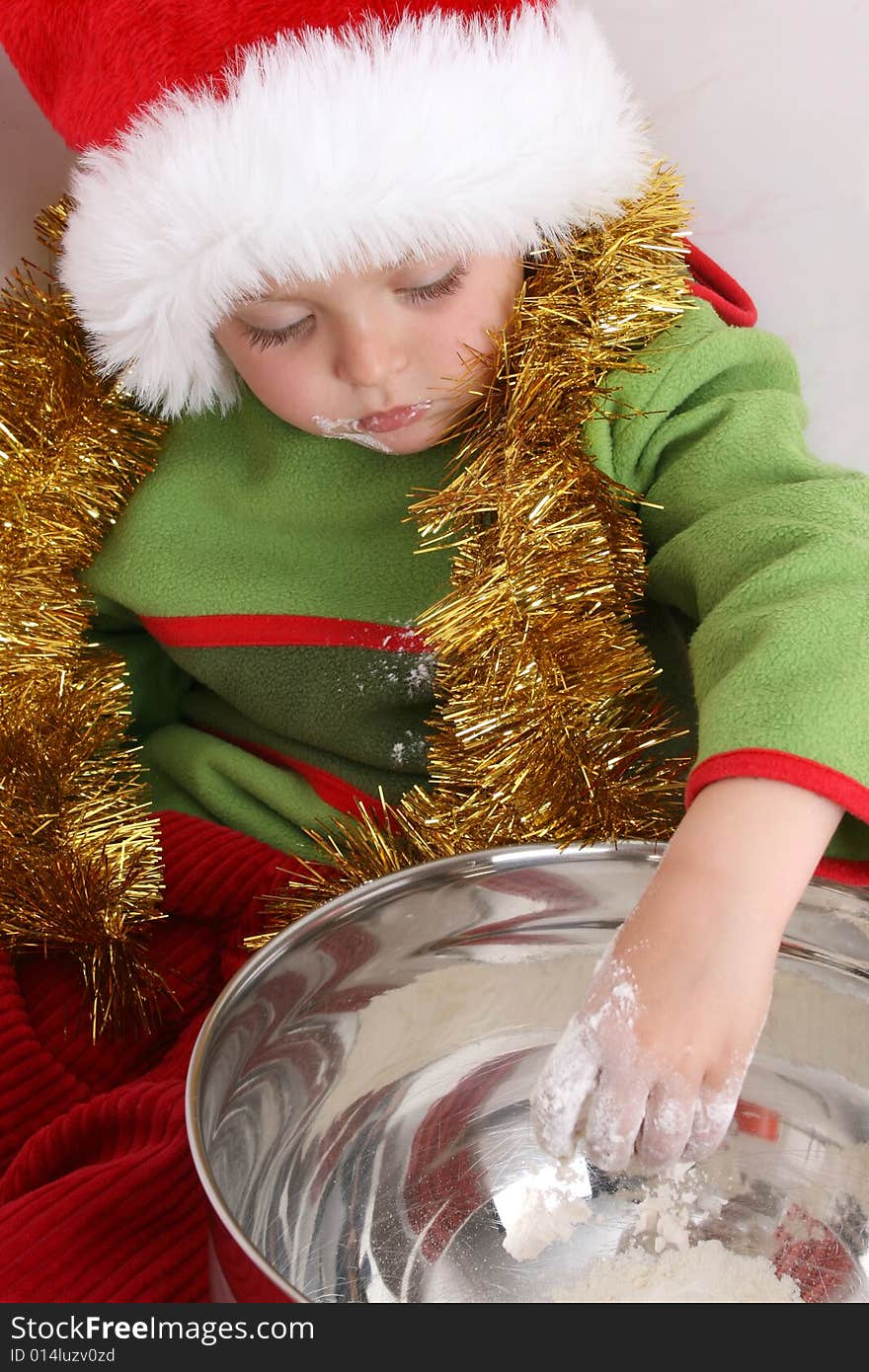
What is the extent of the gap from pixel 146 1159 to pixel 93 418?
455 millimetres

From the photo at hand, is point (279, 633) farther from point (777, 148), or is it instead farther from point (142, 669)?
point (777, 148)

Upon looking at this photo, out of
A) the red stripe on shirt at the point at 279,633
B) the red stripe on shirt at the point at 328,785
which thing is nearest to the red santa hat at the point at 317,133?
the red stripe on shirt at the point at 279,633

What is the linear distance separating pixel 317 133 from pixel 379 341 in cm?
10

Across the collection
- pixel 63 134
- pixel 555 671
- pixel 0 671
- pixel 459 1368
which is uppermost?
pixel 63 134

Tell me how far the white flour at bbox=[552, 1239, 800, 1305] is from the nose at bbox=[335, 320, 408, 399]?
445 millimetres

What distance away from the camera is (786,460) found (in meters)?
0.72

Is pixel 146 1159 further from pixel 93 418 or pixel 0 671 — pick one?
pixel 93 418

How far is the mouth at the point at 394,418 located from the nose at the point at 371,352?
3 cm

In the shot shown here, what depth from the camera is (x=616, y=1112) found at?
514mm

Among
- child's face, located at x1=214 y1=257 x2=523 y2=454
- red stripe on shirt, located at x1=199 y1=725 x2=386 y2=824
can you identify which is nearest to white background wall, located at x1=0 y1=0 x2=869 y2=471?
child's face, located at x1=214 y1=257 x2=523 y2=454

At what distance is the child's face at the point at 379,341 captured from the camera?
69cm

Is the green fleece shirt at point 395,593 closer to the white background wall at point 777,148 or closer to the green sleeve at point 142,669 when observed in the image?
the green sleeve at point 142,669

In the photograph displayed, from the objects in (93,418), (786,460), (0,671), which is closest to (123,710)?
(0,671)

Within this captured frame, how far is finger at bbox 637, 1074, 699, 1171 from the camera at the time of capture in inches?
20.1
